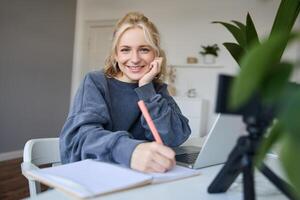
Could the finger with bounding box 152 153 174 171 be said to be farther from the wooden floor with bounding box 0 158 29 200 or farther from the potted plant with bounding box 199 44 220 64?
the potted plant with bounding box 199 44 220 64

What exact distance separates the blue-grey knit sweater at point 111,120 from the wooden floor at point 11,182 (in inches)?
74.9

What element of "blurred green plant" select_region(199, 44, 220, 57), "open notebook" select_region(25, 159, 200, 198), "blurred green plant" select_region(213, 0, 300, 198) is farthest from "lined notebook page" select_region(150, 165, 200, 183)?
"blurred green plant" select_region(199, 44, 220, 57)

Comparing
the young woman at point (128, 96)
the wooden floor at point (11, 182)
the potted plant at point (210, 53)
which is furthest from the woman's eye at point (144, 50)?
the potted plant at point (210, 53)

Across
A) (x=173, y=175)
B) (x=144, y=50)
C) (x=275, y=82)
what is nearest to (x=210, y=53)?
(x=144, y=50)

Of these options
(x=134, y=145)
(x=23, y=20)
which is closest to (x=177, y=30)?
(x=23, y=20)

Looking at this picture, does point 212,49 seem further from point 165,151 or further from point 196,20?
point 165,151

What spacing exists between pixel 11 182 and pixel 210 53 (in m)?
2.60

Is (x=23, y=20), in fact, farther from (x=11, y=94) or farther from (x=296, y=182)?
(x=296, y=182)

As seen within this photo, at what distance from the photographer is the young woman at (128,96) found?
97 centimetres

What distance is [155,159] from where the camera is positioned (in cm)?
72

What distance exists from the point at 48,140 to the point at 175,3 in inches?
138

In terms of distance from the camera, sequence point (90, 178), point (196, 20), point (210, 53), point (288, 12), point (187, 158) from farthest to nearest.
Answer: point (196, 20)
point (210, 53)
point (288, 12)
point (187, 158)
point (90, 178)

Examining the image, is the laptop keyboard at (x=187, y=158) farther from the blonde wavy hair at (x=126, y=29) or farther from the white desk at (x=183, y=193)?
the blonde wavy hair at (x=126, y=29)

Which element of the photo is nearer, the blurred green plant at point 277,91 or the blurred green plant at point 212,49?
the blurred green plant at point 277,91
